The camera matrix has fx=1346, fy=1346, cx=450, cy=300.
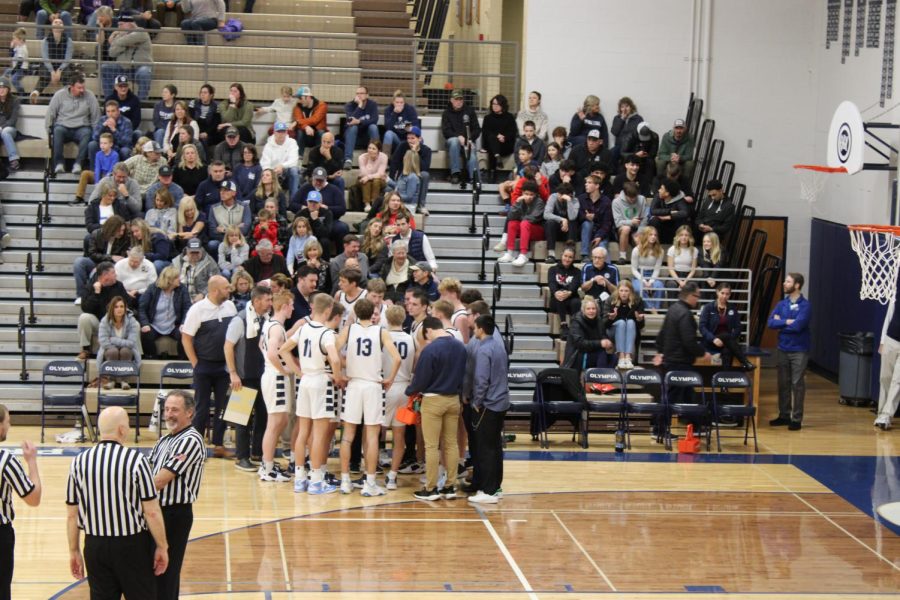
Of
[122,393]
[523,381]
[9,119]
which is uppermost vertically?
[9,119]

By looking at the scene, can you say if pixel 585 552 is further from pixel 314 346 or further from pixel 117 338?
pixel 117 338

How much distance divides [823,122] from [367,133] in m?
7.11

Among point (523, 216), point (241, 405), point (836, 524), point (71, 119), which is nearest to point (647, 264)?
point (523, 216)

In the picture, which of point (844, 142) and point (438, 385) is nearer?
point (438, 385)

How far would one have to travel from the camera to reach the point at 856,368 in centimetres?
1780

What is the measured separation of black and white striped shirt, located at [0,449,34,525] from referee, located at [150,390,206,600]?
77 centimetres

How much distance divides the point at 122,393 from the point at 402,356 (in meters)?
3.83

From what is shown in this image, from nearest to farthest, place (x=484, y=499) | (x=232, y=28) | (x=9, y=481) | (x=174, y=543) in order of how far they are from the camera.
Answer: (x=9, y=481) → (x=174, y=543) → (x=484, y=499) → (x=232, y=28)

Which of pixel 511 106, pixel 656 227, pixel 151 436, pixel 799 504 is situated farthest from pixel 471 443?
pixel 511 106

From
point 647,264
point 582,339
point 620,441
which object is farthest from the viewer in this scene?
point 647,264

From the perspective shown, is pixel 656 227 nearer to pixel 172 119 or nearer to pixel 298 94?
pixel 298 94

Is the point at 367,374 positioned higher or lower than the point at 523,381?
higher

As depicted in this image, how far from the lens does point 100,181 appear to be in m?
17.3

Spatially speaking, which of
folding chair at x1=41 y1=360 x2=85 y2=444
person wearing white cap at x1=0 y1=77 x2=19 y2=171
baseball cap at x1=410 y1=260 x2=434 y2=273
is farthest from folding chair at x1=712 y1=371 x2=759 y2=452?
person wearing white cap at x1=0 y1=77 x2=19 y2=171
